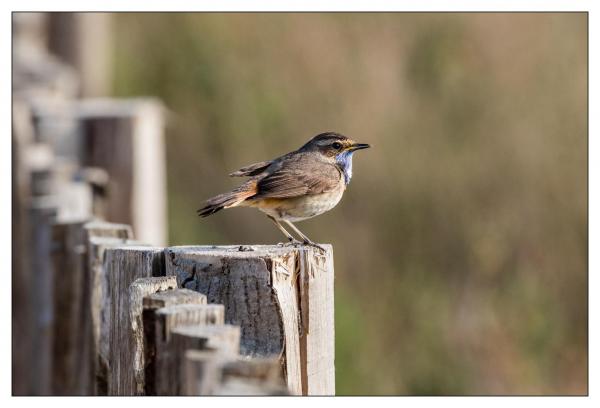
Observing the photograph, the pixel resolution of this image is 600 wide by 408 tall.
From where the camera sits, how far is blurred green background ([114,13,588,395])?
10.6 metres

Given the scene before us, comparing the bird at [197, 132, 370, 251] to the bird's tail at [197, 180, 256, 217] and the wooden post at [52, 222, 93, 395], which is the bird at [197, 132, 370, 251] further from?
the wooden post at [52, 222, 93, 395]

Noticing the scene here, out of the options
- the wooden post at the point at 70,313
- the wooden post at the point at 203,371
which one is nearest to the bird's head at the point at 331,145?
the wooden post at the point at 70,313

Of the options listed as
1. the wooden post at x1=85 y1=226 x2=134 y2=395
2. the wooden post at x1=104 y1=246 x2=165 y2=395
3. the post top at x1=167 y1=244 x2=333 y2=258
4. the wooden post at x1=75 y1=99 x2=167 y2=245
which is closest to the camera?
the wooden post at x1=104 y1=246 x2=165 y2=395

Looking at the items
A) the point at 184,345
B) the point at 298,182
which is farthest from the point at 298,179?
the point at 184,345

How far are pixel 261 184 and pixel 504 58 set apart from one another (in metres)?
7.31

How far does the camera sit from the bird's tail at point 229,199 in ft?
15.4

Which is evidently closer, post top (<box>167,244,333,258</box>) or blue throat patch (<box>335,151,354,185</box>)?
post top (<box>167,244,333,258</box>)

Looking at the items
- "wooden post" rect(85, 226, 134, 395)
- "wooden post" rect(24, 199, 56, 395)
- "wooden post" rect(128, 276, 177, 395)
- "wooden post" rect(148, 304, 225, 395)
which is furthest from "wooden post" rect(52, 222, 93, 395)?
"wooden post" rect(148, 304, 225, 395)

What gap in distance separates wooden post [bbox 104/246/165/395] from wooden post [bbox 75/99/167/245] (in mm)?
4341

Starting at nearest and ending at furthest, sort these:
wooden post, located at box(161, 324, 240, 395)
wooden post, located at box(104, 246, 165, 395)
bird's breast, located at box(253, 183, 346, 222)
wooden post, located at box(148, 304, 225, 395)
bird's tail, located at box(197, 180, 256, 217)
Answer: wooden post, located at box(161, 324, 240, 395)
wooden post, located at box(148, 304, 225, 395)
wooden post, located at box(104, 246, 165, 395)
bird's tail, located at box(197, 180, 256, 217)
bird's breast, located at box(253, 183, 346, 222)

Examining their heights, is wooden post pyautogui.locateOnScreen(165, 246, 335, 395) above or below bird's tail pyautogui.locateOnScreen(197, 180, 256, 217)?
below

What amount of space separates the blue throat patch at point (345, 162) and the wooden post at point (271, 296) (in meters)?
2.08

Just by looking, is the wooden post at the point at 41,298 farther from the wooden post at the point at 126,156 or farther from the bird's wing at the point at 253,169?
the wooden post at the point at 126,156

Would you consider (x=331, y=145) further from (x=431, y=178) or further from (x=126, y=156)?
(x=431, y=178)
